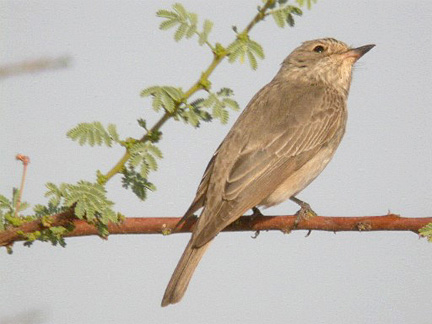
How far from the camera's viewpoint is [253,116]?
583 centimetres

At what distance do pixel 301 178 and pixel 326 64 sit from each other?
1499 mm

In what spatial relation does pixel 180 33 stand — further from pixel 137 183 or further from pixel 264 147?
pixel 264 147

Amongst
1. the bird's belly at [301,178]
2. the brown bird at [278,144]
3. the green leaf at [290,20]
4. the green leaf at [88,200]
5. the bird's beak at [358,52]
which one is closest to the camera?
the green leaf at [88,200]

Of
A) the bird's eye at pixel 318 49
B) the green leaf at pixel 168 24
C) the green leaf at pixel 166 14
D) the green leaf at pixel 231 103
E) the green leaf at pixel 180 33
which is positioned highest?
the bird's eye at pixel 318 49

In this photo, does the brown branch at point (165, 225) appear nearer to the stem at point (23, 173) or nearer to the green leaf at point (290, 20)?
the stem at point (23, 173)

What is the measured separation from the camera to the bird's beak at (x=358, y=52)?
21.0ft

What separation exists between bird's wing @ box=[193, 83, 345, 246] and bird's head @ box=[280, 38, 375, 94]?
245mm

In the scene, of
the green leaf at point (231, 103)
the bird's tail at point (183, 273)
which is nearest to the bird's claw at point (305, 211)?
the bird's tail at point (183, 273)

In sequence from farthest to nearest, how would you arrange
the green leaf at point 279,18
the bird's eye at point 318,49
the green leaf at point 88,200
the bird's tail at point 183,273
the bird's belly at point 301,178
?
the bird's eye at point 318,49 → the bird's belly at point 301,178 → the bird's tail at point 183,273 → the green leaf at point 279,18 → the green leaf at point 88,200

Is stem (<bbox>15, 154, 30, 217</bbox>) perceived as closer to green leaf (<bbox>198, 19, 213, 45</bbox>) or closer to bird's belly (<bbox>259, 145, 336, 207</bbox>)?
green leaf (<bbox>198, 19, 213, 45</bbox>)

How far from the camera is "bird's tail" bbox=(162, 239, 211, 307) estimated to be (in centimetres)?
464

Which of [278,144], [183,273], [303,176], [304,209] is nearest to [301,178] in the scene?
[303,176]

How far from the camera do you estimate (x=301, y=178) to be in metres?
5.71

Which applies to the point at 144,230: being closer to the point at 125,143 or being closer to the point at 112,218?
the point at 112,218
